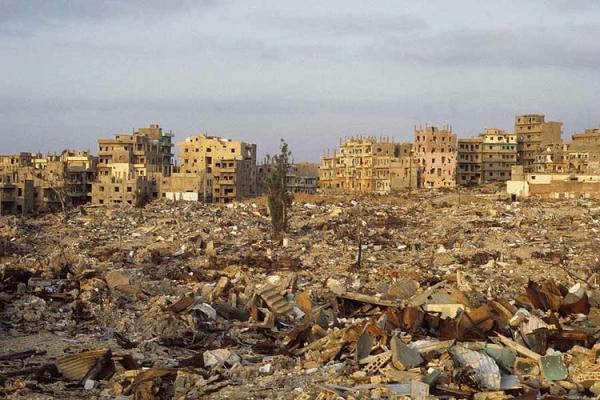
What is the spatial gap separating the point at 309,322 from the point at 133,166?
1981 inches

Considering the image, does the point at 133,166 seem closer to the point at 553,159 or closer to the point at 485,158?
the point at 485,158

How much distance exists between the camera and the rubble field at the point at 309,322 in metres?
8.79

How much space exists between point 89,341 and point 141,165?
5101 cm

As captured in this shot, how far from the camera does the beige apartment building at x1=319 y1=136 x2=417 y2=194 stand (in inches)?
2472

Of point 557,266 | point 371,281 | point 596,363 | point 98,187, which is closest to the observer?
point 596,363

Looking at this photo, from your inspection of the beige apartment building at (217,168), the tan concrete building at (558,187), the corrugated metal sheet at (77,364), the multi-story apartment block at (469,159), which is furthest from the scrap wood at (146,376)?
the multi-story apartment block at (469,159)

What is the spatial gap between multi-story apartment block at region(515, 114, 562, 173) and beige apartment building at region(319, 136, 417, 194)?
1087 centimetres

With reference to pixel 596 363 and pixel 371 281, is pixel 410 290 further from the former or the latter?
pixel 596 363

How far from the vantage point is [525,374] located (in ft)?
29.3

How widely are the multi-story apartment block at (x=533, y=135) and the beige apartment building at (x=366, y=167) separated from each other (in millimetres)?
10873

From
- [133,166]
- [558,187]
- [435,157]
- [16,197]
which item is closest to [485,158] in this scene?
[435,157]

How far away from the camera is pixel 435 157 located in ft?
209

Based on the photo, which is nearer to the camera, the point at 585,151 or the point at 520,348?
the point at 520,348

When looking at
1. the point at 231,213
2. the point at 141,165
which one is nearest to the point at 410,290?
the point at 231,213
